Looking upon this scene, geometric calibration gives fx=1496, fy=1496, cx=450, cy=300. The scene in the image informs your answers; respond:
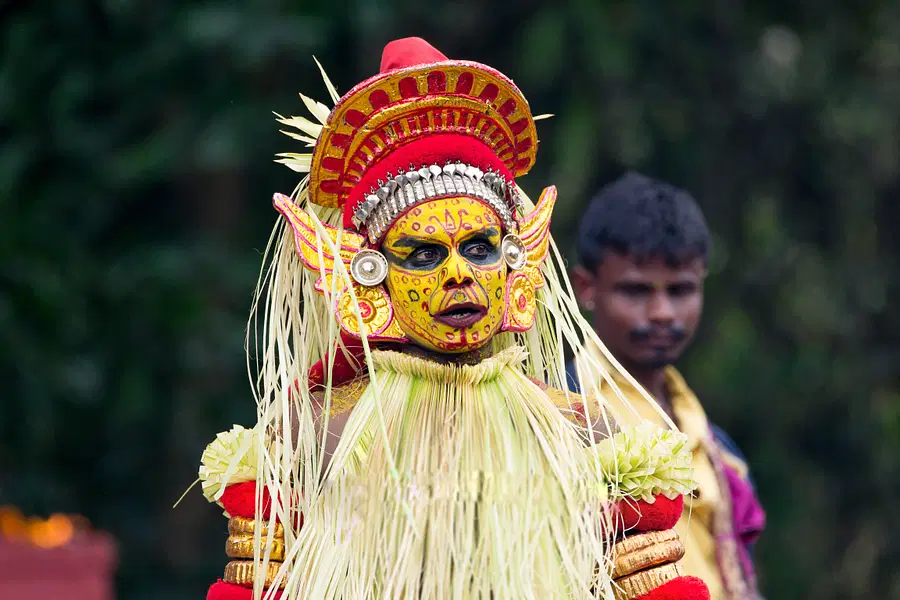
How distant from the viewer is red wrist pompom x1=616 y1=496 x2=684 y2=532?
306cm

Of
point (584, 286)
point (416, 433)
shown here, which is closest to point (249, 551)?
point (416, 433)

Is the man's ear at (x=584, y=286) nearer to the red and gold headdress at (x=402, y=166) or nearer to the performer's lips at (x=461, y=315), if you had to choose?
the red and gold headdress at (x=402, y=166)

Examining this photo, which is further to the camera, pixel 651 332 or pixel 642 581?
pixel 651 332

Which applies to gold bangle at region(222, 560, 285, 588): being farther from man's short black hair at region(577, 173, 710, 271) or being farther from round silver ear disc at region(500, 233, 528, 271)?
man's short black hair at region(577, 173, 710, 271)

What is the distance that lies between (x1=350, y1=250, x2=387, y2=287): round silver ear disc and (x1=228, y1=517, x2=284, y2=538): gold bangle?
54cm

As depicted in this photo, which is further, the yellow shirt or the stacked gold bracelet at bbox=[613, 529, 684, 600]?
the yellow shirt

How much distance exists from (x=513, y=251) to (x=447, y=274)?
0.66ft

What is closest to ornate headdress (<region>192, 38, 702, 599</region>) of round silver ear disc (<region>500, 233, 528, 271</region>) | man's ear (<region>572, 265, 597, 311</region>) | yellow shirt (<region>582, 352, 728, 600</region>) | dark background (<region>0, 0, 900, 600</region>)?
round silver ear disc (<region>500, 233, 528, 271</region>)

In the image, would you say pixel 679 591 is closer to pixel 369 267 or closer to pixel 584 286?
A: pixel 369 267

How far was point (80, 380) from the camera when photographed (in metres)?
7.02

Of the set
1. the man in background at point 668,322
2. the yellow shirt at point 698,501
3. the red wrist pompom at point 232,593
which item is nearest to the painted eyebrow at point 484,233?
the red wrist pompom at point 232,593

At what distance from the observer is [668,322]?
4.25m

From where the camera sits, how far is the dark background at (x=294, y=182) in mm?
7109

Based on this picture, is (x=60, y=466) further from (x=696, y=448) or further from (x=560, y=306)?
(x=560, y=306)
